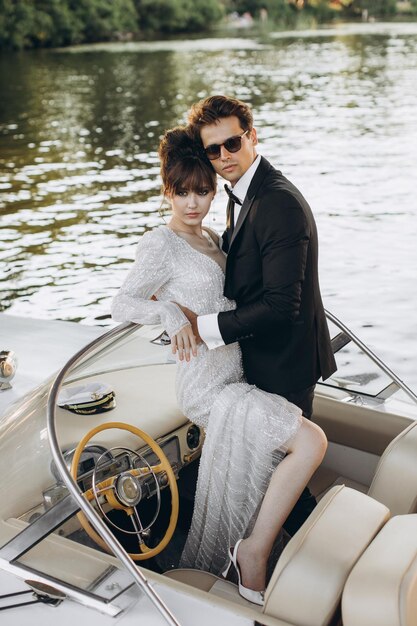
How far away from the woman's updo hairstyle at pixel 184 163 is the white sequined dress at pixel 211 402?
0.57 feet

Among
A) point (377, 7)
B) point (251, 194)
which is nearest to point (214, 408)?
point (251, 194)

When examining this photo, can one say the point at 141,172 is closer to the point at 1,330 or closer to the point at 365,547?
the point at 1,330

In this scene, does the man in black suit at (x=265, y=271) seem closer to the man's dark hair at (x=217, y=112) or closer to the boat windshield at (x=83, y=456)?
the man's dark hair at (x=217, y=112)

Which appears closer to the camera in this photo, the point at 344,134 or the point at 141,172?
the point at 141,172

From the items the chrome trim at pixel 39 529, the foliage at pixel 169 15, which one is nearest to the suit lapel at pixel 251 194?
the chrome trim at pixel 39 529

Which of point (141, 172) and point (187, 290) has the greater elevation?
point (187, 290)

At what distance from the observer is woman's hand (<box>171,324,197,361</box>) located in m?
2.76

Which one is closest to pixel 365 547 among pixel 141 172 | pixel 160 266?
pixel 160 266

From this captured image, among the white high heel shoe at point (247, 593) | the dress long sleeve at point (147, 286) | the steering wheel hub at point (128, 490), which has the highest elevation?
the dress long sleeve at point (147, 286)

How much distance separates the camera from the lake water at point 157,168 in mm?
8922

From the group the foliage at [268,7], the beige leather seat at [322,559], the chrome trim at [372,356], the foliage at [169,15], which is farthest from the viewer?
the foliage at [268,7]

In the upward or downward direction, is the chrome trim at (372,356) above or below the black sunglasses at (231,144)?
below

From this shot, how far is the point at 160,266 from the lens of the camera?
112 inches

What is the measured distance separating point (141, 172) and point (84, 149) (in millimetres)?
2479
